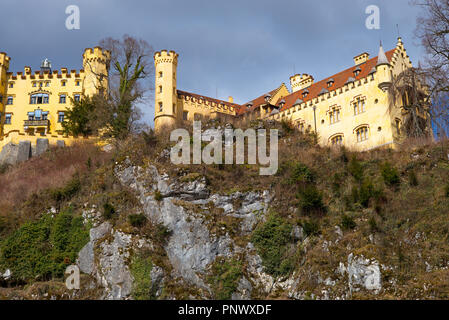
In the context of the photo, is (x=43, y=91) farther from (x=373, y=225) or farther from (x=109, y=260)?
(x=373, y=225)

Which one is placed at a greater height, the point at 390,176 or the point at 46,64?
the point at 46,64

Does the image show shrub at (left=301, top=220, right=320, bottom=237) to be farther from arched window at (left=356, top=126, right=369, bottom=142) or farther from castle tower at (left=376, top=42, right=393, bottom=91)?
castle tower at (left=376, top=42, right=393, bottom=91)

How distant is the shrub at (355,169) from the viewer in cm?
3155

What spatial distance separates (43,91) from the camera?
5325 cm

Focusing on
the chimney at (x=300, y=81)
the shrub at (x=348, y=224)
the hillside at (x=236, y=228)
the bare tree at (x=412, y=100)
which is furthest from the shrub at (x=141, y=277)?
the chimney at (x=300, y=81)

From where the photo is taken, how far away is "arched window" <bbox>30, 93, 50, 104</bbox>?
52.8 metres

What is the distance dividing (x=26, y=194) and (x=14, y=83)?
22925 millimetres

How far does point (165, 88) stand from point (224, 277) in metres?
24.5

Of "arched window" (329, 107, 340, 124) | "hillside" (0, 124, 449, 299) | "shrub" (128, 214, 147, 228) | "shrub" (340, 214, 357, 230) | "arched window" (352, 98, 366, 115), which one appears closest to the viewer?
"hillside" (0, 124, 449, 299)

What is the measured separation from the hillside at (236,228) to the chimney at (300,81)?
19.6m

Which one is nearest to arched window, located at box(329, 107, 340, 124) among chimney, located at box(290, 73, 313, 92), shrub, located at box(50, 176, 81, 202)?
chimney, located at box(290, 73, 313, 92)

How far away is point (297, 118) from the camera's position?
45.2 meters

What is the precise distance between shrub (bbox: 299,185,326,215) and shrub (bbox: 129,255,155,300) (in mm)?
9222

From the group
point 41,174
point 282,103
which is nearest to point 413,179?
point 282,103
